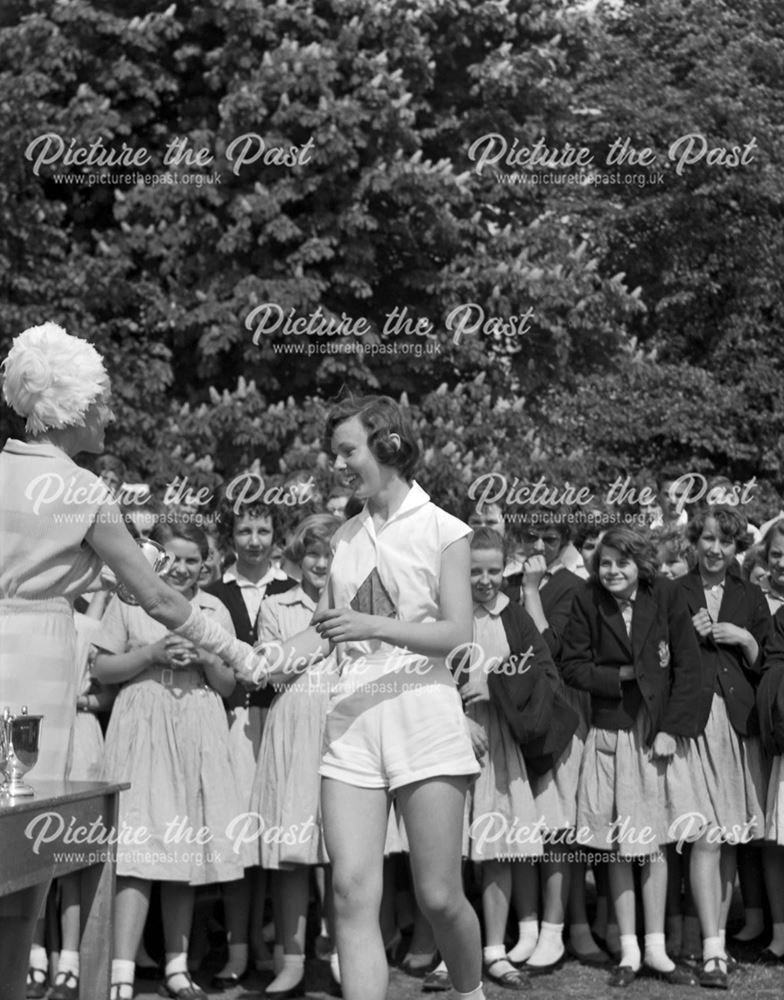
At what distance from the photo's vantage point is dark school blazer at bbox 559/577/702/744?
24.9 feet

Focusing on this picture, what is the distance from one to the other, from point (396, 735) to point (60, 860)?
1087 mm

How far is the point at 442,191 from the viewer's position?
1678 cm

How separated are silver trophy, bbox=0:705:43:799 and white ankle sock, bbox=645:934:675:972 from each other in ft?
13.2

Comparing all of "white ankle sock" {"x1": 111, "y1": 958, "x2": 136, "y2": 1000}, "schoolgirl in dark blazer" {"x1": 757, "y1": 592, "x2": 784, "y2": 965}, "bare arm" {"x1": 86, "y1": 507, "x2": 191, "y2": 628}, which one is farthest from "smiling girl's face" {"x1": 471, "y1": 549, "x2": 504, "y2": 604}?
"bare arm" {"x1": 86, "y1": 507, "x2": 191, "y2": 628}

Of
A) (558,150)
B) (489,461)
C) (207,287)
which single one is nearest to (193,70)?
(207,287)

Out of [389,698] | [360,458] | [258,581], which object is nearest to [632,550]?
[258,581]

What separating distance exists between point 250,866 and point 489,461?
844 cm

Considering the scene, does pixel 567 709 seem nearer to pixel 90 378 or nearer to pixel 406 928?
pixel 406 928

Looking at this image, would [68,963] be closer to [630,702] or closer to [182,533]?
[182,533]

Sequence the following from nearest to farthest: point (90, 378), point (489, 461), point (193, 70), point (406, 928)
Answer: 1. point (90, 378)
2. point (406, 928)
3. point (489, 461)
4. point (193, 70)

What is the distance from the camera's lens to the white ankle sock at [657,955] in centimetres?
742

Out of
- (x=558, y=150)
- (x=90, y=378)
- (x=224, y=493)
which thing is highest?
(x=558, y=150)

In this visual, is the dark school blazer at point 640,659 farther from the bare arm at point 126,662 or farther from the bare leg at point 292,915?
the bare arm at point 126,662

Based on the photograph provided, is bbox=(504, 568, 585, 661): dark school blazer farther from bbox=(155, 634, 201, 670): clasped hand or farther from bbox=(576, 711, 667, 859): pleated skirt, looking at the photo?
bbox=(155, 634, 201, 670): clasped hand
